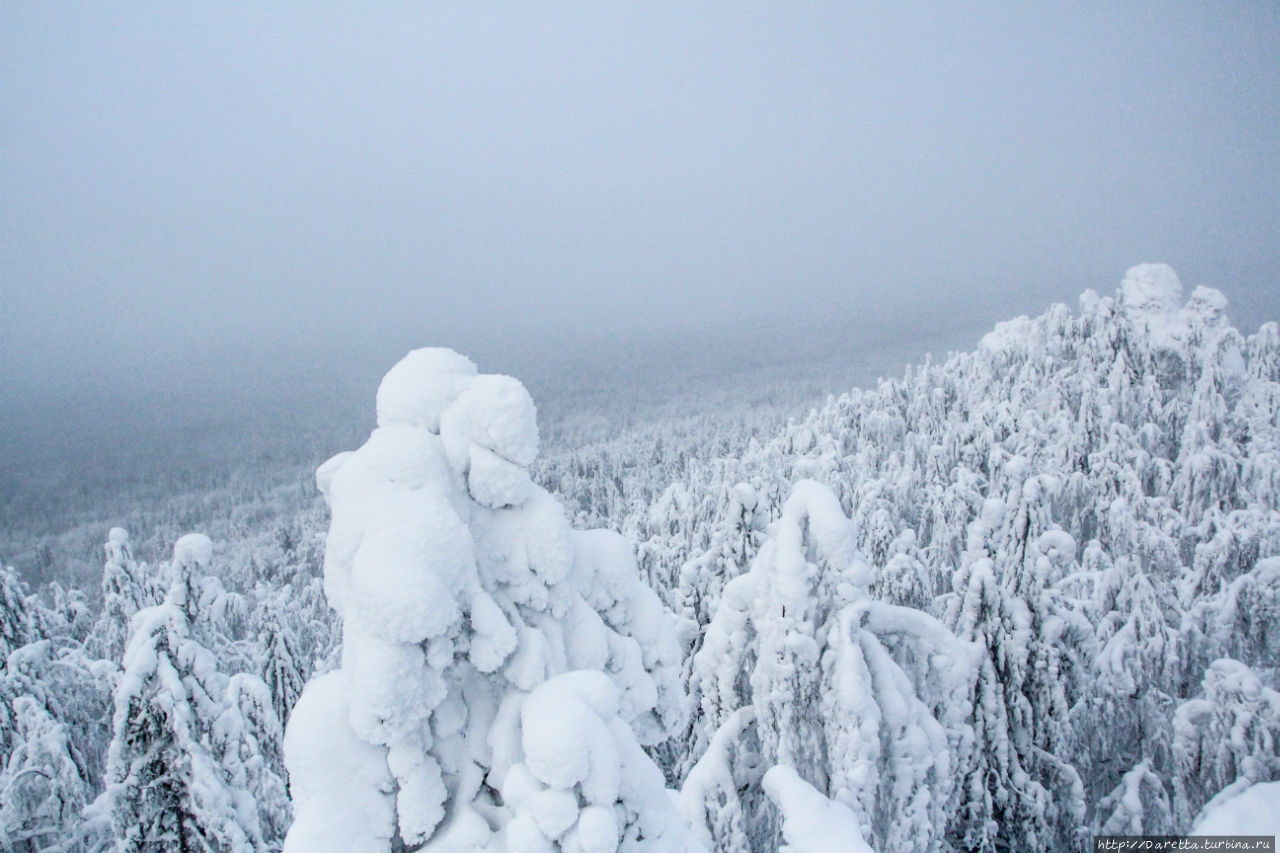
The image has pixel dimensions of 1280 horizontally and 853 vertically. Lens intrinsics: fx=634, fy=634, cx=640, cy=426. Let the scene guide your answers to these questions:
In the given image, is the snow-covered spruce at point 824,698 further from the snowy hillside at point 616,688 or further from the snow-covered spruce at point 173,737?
the snow-covered spruce at point 173,737

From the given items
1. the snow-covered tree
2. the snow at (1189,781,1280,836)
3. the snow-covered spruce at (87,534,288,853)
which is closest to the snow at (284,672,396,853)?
the snow at (1189,781,1280,836)

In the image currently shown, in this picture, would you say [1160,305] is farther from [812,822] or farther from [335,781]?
[335,781]

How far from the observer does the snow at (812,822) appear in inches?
164

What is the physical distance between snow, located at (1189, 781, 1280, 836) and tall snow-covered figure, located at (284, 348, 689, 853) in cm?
291

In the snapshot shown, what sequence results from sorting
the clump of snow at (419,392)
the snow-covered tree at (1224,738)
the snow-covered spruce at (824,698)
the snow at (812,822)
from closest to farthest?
1. the clump of snow at (419,392)
2. the snow at (812,822)
3. the snow-covered spruce at (824,698)
4. the snow-covered tree at (1224,738)

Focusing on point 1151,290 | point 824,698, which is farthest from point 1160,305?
point 824,698

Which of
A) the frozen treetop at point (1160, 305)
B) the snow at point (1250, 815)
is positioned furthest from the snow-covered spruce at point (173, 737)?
the frozen treetop at point (1160, 305)

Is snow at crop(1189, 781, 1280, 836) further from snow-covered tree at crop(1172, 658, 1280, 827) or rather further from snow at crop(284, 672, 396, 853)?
snow-covered tree at crop(1172, 658, 1280, 827)

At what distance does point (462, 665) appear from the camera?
11.6 feet

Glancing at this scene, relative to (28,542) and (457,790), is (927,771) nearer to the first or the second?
(457,790)

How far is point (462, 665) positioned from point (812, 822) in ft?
8.86

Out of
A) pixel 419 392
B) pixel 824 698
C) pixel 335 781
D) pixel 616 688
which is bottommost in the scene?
pixel 824 698

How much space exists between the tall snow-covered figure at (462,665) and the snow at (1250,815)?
2.91 metres

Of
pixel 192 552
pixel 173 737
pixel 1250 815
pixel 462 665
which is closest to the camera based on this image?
pixel 1250 815
